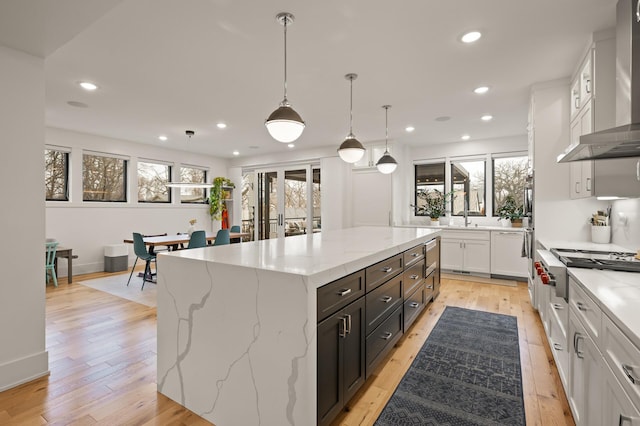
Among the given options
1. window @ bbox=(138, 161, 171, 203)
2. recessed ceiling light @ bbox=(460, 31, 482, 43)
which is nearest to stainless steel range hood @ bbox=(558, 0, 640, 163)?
recessed ceiling light @ bbox=(460, 31, 482, 43)

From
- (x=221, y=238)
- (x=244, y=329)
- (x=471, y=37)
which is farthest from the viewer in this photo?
(x=221, y=238)

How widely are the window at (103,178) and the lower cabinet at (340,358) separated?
20.5 ft

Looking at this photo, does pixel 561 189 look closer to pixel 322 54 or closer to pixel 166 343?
pixel 322 54

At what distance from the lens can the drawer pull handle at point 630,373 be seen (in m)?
0.95

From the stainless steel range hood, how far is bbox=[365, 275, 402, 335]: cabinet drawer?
1.42 meters

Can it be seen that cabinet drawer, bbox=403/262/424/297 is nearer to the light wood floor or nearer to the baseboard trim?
the light wood floor

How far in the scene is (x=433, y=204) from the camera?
6480 millimetres

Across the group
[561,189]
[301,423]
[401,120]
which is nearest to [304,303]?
[301,423]

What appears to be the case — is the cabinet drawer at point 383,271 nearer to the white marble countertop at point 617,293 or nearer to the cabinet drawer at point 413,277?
the cabinet drawer at point 413,277

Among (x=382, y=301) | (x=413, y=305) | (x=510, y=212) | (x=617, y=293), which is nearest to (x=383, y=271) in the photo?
(x=382, y=301)

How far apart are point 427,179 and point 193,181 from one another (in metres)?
5.64

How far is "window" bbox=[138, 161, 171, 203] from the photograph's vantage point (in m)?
6.95

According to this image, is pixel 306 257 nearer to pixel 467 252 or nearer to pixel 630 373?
pixel 630 373

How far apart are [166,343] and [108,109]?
389 cm
